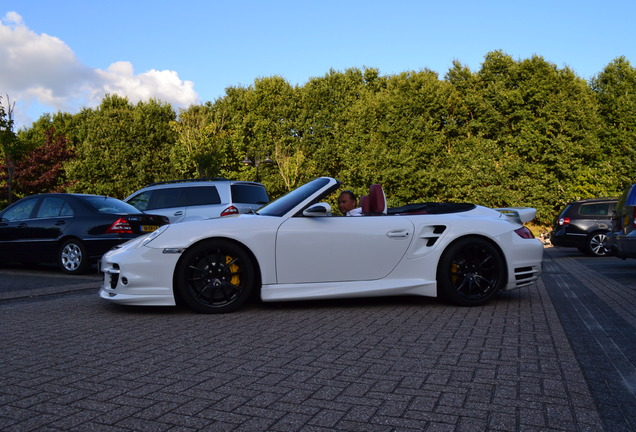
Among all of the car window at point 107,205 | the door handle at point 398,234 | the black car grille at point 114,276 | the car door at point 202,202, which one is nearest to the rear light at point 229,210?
the car door at point 202,202

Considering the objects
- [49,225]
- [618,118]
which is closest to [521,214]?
[49,225]

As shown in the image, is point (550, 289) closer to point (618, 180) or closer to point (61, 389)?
point (61, 389)

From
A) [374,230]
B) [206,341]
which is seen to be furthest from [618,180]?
[206,341]

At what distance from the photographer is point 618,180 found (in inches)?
1401

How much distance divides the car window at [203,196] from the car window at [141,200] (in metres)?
1.10

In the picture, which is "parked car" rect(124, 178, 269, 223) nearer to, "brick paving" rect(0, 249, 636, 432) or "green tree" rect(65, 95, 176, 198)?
"brick paving" rect(0, 249, 636, 432)

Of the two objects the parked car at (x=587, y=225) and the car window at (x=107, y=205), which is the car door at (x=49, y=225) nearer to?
the car window at (x=107, y=205)

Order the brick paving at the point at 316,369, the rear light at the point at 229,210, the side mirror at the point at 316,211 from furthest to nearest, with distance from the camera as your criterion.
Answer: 1. the rear light at the point at 229,210
2. the side mirror at the point at 316,211
3. the brick paving at the point at 316,369

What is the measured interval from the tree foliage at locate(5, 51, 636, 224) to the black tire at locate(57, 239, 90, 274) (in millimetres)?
18724

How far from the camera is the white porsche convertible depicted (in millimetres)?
5977

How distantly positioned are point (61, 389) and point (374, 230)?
3.60 metres

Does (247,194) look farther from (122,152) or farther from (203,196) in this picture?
(122,152)

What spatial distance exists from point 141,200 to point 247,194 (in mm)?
2480

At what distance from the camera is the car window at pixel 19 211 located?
1143cm
